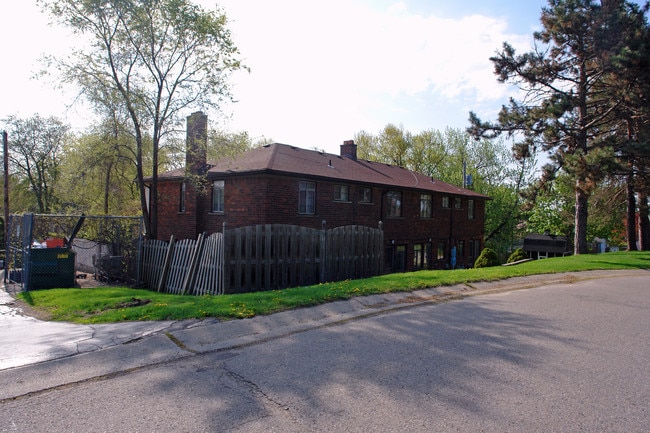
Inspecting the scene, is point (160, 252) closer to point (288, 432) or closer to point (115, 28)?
point (115, 28)

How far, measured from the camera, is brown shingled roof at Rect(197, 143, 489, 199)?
17031mm

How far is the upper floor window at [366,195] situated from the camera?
66.0 feet

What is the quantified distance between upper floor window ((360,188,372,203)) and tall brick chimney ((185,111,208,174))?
700 cm

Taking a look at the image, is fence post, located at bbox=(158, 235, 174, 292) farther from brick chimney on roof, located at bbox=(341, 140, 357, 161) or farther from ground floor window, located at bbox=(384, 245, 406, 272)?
brick chimney on roof, located at bbox=(341, 140, 357, 161)

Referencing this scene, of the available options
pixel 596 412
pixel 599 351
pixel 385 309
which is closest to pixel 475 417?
pixel 596 412

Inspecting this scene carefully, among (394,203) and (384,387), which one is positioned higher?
(394,203)

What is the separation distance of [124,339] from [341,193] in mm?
13606

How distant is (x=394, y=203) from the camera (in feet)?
72.4

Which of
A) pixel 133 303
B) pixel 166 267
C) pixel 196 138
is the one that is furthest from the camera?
pixel 196 138

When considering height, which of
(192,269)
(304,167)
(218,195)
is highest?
(304,167)

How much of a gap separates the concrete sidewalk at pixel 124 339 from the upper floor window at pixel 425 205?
1521cm

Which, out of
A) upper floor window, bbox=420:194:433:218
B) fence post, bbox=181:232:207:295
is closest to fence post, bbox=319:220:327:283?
fence post, bbox=181:232:207:295

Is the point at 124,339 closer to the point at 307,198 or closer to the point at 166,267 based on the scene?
the point at 166,267

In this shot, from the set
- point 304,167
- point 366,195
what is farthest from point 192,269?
point 366,195
